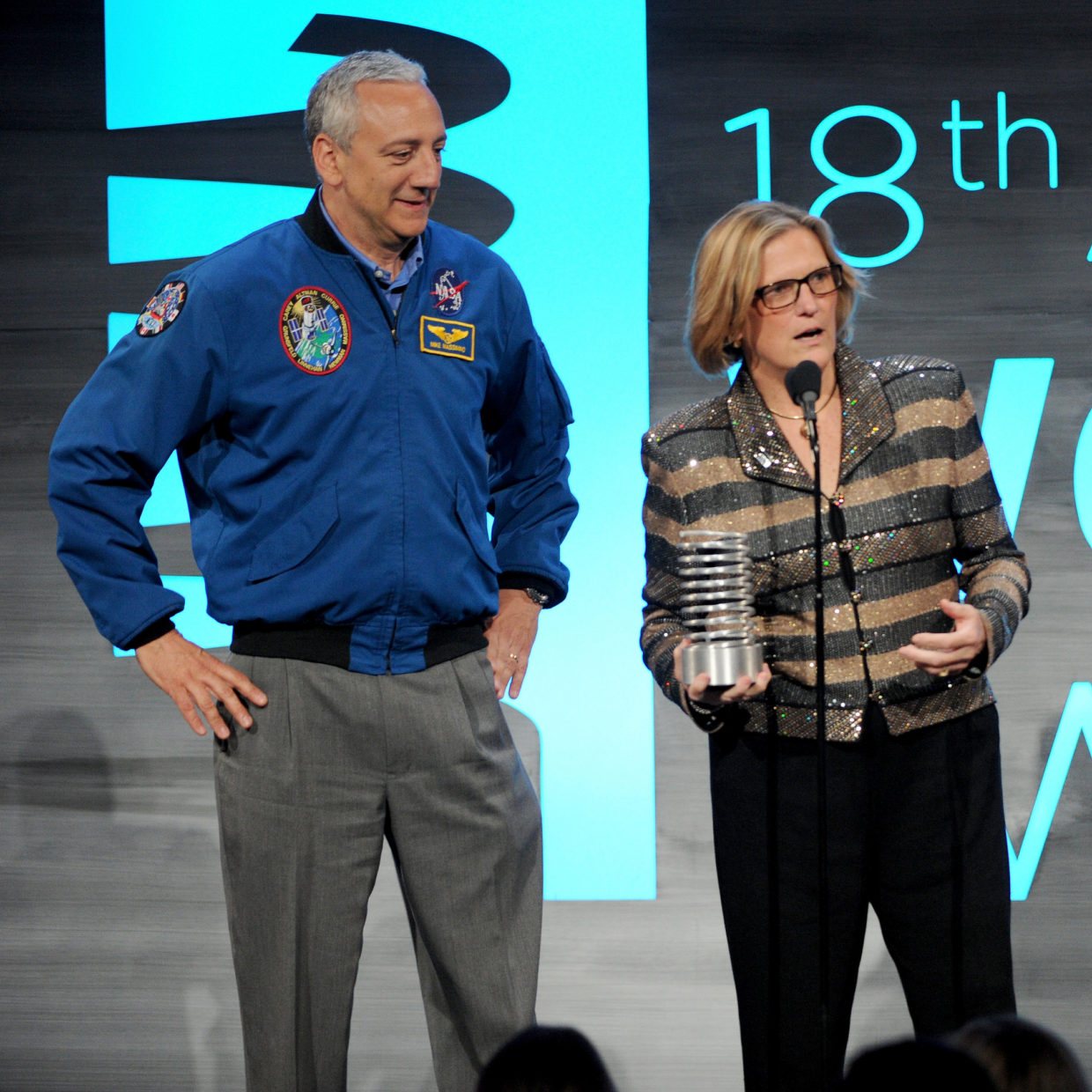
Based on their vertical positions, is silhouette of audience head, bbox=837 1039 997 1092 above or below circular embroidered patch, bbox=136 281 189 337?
below

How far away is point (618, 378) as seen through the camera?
10.3 feet

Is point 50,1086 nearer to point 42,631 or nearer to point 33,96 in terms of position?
point 42,631

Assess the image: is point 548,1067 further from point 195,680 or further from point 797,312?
point 797,312

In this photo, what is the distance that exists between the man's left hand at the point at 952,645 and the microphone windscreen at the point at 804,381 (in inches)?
12.8

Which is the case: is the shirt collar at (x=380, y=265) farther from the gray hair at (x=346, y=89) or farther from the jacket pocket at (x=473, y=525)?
the jacket pocket at (x=473, y=525)

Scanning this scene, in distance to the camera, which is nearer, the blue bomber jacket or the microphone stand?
the microphone stand

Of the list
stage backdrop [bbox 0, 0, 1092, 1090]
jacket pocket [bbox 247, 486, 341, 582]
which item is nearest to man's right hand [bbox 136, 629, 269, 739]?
jacket pocket [bbox 247, 486, 341, 582]

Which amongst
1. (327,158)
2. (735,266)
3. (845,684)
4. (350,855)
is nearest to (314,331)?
(327,158)

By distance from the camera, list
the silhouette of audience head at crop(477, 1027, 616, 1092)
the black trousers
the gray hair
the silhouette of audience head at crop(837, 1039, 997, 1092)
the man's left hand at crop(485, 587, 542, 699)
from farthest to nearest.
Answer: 1. the man's left hand at crop(485, 587, 542, 699)
2. the gray hair
3. the black trousers
4. the silhouette of audience head at crop(477, 1027, 616, 1092)
5. the silhouette of audience head at crop(837, 1039, 997, 1092)

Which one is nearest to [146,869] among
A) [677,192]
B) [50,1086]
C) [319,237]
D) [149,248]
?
[50,1086]

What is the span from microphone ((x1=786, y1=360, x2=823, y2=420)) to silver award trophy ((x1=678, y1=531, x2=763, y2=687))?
18cm

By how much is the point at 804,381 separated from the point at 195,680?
0.91 metres

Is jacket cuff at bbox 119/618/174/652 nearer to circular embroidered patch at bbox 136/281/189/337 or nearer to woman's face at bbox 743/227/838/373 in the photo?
circular embroidered patch at bbox 136/281/189/337

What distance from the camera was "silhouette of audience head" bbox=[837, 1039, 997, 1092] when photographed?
3.24 feet
